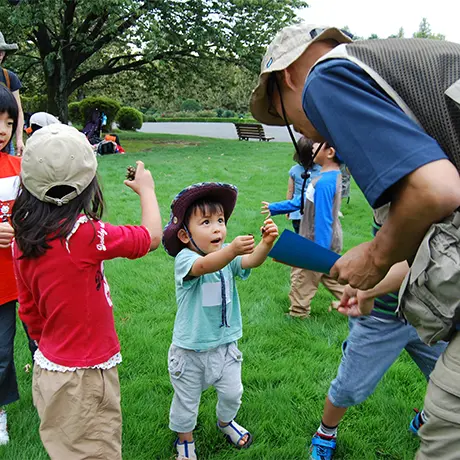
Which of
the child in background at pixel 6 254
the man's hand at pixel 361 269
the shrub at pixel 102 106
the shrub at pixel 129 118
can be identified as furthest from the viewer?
the shrub at pixel 129 118

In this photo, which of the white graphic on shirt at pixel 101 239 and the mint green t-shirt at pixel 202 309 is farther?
the mint green t-shirt at pixel 202 309

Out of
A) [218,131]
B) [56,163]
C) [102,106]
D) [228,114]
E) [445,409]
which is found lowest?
[228,114]

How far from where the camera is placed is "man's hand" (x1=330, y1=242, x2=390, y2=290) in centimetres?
137

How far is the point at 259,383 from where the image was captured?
319 centimetres

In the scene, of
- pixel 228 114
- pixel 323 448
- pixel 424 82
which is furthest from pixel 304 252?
pixel 228 114

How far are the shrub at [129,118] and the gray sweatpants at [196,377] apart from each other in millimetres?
28274

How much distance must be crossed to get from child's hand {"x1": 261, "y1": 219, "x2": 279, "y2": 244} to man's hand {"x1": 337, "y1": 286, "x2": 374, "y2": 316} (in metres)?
0.38

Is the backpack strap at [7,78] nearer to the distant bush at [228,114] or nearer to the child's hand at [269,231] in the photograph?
the child's hand at [269,231]

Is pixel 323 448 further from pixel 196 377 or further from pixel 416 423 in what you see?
pixel 196 377

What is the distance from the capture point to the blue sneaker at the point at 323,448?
2.53 metres

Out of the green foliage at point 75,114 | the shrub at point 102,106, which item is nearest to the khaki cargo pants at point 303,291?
the shrub at point 102,106

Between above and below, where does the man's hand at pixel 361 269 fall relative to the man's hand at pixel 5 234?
above

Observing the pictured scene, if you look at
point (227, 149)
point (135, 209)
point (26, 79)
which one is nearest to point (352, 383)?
point (135, 209)

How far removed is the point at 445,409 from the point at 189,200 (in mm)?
1507
